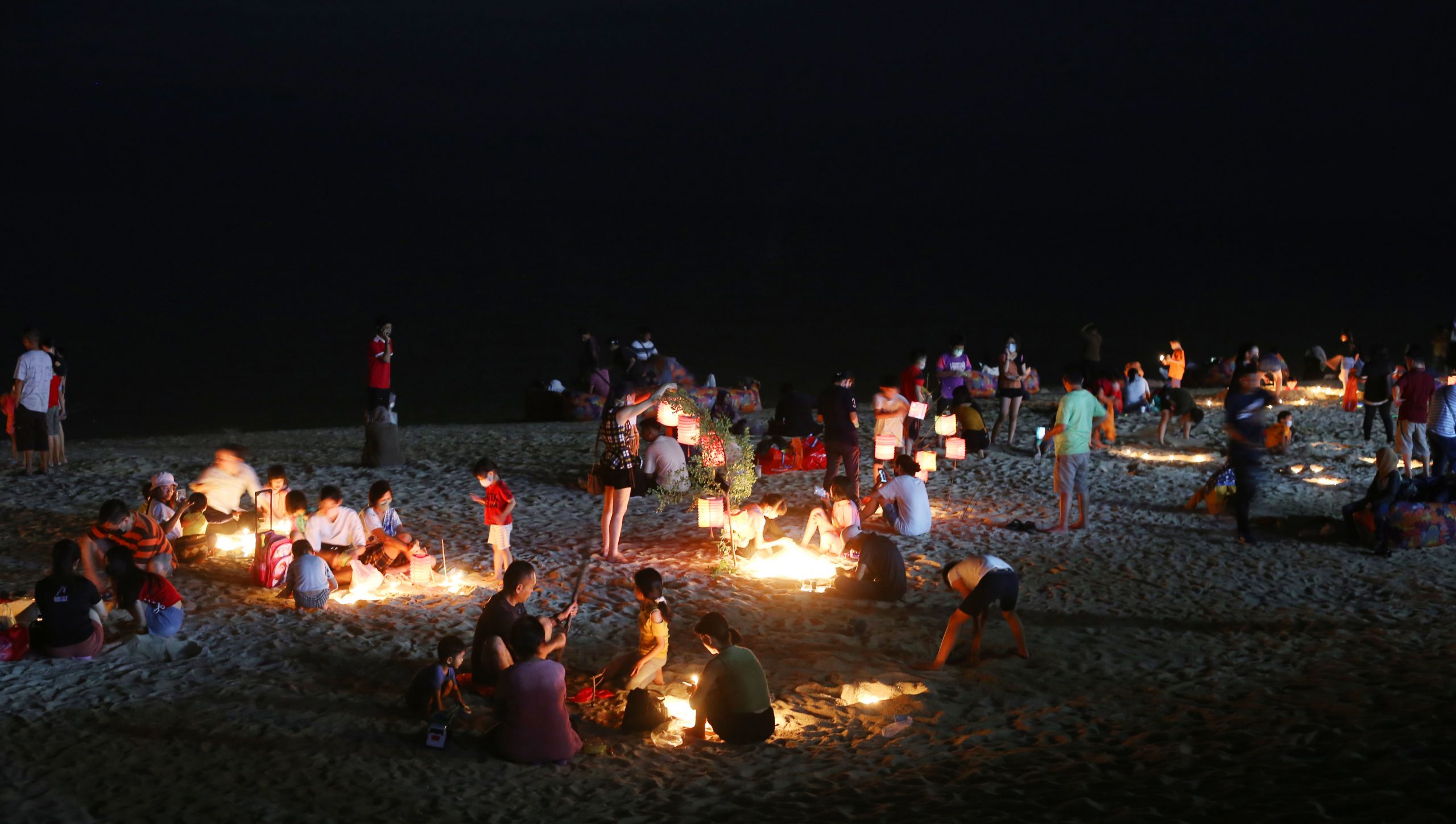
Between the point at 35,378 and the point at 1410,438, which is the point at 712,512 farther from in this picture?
the point at 35,378

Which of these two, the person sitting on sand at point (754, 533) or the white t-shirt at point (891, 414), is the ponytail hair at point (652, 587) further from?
the white t-shirt at point (891, 414)

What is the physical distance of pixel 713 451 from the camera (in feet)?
34.4

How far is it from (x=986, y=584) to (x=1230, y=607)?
2.68 m

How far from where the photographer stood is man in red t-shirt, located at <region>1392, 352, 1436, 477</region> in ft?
40.8

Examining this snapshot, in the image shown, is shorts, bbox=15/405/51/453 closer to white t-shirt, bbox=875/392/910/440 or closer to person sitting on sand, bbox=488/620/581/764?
white t-shirt, bbox=875/392/910/440

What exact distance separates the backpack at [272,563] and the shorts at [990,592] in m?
5.28

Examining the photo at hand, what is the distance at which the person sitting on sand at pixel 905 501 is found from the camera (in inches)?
427

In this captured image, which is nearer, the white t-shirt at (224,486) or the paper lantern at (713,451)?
the white t-shirt at (224,486)

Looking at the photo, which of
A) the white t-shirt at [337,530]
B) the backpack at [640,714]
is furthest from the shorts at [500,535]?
the backpack at [640,714]

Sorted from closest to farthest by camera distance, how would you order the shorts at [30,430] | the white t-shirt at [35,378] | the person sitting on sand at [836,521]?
the person sitting on sand at [836,521]
the white t-shirt at [35,378]
the shorts at [30,430]

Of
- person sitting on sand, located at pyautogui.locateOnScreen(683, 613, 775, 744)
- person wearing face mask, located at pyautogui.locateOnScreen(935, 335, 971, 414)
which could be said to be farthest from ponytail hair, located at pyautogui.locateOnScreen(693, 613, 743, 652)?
person wearing face mask, located at pyautogui.locateOnScreen(935, 335, 971, 414)

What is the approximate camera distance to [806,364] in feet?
113

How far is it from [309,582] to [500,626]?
2263mm

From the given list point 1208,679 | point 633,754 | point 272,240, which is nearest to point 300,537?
point 633,754
